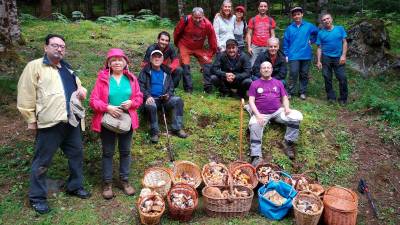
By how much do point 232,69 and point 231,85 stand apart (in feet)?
1.18

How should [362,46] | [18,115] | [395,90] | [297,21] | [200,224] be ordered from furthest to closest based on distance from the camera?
[362,46]
[395,90]
[297,21]
[18,115]
[200,224]

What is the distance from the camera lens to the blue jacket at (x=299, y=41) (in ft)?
30.7

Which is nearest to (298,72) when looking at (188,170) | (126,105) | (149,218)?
(188,170)

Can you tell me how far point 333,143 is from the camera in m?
7.85

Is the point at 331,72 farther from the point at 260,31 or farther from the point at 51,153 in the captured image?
the point at 51,153

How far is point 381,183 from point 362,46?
680 cm

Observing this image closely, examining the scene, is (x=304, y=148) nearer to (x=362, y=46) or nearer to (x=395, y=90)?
(x=395, y=90)

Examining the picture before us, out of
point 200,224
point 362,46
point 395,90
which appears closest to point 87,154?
point 200,224

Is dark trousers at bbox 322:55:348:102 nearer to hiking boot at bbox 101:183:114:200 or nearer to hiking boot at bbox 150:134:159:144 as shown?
hiking boot at bbox 150:134:159:144

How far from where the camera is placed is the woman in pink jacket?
5746 millimetres

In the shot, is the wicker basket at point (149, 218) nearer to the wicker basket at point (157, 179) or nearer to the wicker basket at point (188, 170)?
the wicker basket at point (157, 179)

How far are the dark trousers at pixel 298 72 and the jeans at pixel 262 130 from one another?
221 centimetres

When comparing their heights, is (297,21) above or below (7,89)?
above

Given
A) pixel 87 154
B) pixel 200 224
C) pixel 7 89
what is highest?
pixel 7 89
